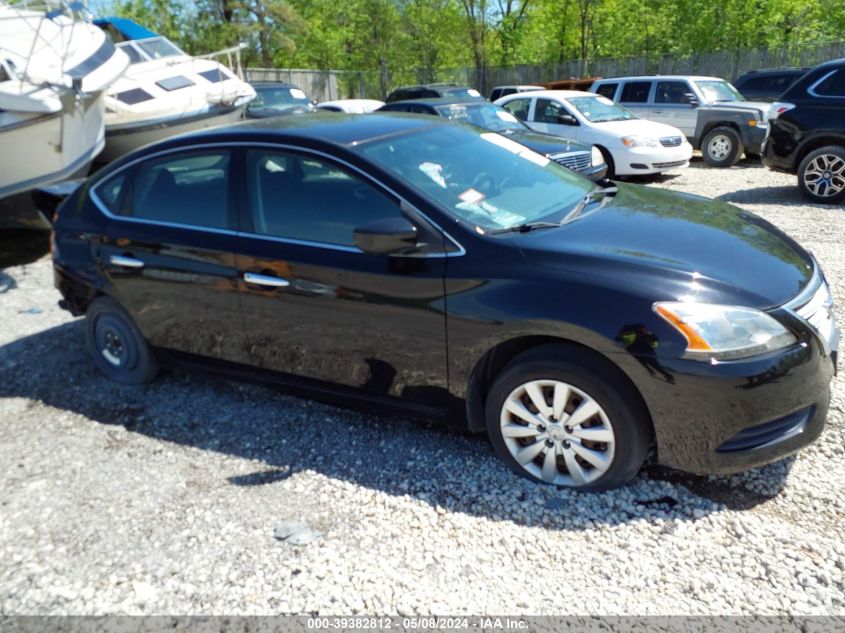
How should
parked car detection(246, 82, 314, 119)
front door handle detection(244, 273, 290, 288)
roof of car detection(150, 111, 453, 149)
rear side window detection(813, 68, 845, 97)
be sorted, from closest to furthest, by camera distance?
front door handle detection(244, 273, 290, 288)
roof of car detection(150, 111, 453, 149)
rear side window detection(813, 68, 845, 97)
parked car detection(246, 82, 314, 119)

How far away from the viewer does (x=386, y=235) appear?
309 cm

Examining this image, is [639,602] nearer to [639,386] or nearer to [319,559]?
[639,386]

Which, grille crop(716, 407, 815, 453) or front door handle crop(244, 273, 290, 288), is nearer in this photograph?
grille crop(716, 407, 815, 453)

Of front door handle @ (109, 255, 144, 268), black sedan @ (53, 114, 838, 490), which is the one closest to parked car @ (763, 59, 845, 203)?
black sedan @ (53, 114, 838, 490)

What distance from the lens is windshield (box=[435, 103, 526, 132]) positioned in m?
10.5

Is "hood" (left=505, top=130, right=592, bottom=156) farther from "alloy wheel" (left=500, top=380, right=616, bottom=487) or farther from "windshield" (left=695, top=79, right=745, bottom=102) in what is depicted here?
"alloy wheel" (left=500, top=380, right=616, bottom=487)

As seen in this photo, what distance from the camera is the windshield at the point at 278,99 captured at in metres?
15.3

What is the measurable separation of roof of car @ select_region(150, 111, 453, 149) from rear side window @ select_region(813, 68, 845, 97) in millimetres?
6834

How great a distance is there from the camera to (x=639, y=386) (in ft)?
9.23

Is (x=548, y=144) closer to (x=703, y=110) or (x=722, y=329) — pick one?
(x=703, y=110)

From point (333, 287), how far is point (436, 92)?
13601mm

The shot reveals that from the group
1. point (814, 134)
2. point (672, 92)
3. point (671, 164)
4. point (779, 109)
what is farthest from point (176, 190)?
point (672, 92)

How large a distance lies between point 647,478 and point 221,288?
8.09 feet

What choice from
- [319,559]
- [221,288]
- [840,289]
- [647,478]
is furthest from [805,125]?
[319,559]
